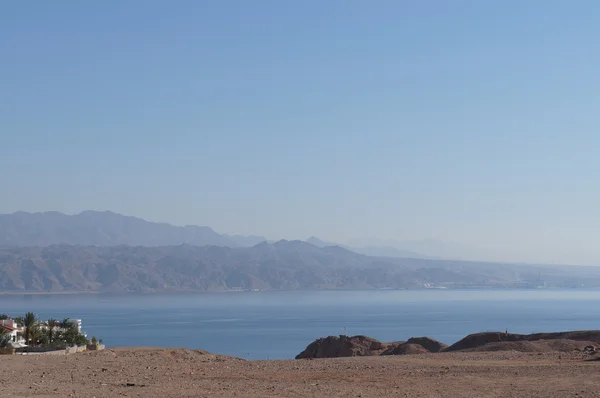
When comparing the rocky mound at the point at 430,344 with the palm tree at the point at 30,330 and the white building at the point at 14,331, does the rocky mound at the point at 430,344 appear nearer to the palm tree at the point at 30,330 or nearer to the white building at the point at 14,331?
the palm tree at the point at 30,330

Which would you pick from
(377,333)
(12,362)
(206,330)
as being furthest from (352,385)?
(206,330)

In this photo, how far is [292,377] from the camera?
23.2 metres

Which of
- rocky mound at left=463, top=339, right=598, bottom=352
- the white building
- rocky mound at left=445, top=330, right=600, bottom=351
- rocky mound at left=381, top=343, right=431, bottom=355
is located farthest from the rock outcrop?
the white building

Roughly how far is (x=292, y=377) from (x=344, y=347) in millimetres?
28876

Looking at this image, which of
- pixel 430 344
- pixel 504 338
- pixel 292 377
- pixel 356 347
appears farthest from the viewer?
pixel 356 347

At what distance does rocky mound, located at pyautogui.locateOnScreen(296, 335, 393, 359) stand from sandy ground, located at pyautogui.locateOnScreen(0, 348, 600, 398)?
65.3 feet

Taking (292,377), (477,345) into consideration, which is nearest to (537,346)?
(477,345)

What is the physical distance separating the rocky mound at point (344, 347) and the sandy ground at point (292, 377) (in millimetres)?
19894

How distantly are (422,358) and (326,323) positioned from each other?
390 feet

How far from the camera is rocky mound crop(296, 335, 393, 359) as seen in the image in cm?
5091

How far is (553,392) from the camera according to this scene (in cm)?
1984

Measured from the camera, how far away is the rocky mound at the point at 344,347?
167ft

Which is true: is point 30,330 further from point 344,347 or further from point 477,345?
point 477,345

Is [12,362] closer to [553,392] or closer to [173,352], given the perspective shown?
[173,352]
